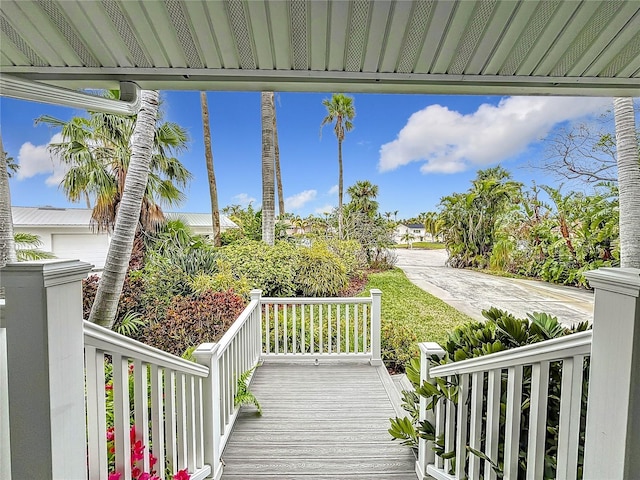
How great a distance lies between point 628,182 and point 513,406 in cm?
328

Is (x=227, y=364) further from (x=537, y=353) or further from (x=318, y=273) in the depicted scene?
(x=318, y=273)

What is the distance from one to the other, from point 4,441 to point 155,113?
450cm

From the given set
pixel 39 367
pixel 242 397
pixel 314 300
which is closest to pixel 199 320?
pixel 314 300

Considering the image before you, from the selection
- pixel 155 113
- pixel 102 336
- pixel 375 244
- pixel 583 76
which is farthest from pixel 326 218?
pixel 102 336

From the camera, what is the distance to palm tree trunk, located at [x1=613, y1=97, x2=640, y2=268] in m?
3.15

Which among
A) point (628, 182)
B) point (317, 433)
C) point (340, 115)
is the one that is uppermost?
point (340, 115)

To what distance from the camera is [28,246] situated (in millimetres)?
4480

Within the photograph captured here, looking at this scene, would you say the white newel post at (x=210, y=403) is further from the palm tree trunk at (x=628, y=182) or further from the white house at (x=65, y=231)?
the white house at (x=65, y=231)

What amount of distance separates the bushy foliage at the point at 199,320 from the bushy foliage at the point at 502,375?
2695 millimetres

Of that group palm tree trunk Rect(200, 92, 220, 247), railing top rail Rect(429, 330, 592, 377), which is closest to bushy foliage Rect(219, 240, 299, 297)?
palm tree trunk Rect(200, 92, 220, 247)

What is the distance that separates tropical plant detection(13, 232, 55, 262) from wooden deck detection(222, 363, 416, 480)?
3383 mm

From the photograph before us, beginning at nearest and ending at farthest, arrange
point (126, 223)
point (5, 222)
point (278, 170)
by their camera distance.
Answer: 1. point (5, 222)
2. point (126, 223)
3. point (278, 170)

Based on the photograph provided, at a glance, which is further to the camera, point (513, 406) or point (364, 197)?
point (364, 197)

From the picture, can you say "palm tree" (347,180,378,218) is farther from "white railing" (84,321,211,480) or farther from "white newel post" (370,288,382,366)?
"white railing" (84,321,211,480)
